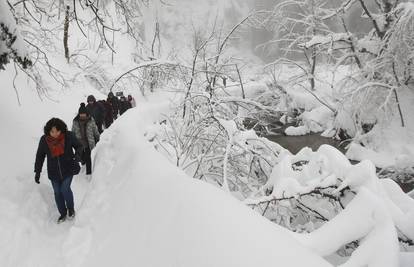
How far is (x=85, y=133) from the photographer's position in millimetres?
7988

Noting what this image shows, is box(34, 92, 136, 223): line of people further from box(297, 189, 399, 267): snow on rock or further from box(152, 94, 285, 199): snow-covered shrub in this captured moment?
box(297, 189, 399, 267): snow on rock

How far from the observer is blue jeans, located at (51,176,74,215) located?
5781 millimetres

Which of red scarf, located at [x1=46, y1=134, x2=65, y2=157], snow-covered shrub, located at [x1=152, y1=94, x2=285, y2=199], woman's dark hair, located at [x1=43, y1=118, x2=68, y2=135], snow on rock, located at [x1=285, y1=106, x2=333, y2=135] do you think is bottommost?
snow on rock, located at [x1=285, y1=106, x2=333, y2=135]

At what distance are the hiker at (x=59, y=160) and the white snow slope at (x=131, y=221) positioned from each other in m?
0.28

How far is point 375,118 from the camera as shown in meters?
13.5

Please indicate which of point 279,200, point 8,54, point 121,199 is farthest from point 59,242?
point 8,54

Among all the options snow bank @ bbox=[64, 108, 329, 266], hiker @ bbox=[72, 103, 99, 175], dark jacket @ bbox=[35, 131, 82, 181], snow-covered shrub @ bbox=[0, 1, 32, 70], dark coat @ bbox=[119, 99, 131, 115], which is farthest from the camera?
dark coat @ bbox=[119, 99, 131, 115]

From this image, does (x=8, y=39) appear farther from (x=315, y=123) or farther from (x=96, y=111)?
(x=315, y=123)

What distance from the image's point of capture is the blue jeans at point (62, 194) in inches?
228

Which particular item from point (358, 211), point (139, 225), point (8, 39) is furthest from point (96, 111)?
point (358, 211)

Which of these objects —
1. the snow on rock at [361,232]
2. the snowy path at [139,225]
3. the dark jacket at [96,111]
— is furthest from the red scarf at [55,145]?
the dark jacket at [96,111]

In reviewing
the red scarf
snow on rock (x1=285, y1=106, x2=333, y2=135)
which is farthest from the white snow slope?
snow on rock (x1=285, y1=106, x2=333, y2=135)

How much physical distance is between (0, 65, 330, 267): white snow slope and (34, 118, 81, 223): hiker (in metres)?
0.28

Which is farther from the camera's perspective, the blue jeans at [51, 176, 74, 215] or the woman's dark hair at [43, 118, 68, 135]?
the blue jeans at [51, 176, 74, 215]
